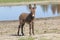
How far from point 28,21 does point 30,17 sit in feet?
0.95

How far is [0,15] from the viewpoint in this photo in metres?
25.6

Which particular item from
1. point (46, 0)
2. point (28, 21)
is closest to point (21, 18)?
point (28, 21)

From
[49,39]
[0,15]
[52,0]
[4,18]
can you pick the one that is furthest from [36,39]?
[52,0]

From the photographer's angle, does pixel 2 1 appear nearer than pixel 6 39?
No

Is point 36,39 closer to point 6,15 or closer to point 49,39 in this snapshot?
point 49,39

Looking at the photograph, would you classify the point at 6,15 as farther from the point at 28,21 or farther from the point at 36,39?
the point at 36,39

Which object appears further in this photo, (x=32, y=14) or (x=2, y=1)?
(x=2, y=1)

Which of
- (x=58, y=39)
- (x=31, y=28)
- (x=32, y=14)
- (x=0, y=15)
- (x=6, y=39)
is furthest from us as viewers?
(x=0, y=15)

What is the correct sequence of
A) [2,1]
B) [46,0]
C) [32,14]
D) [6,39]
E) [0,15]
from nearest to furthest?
1. [6,39]
2. [32,14]
3. [0,15]
4. [2,1]
5. [46,0]

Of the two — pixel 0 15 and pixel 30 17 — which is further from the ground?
pixel 30 17

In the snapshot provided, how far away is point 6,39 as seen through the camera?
12.0 metres

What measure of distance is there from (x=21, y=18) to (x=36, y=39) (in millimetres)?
3321

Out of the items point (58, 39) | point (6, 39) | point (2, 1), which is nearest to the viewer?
point (58, 39)

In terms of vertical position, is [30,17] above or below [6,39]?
above
